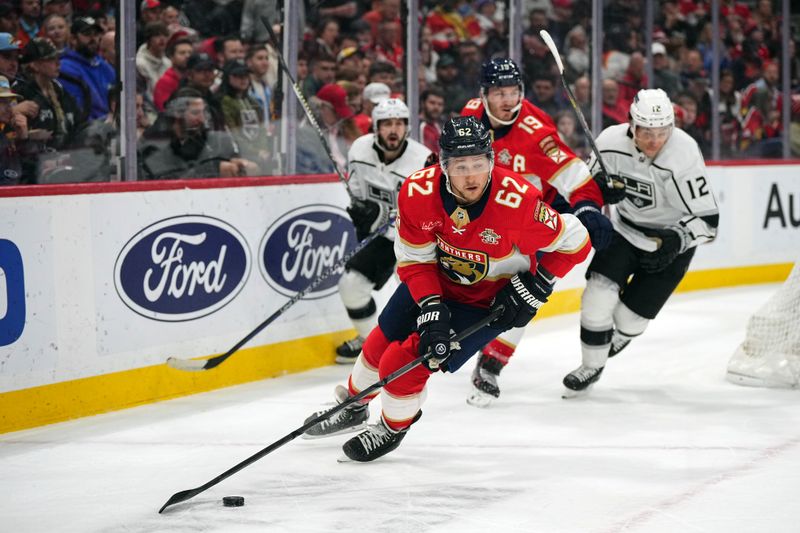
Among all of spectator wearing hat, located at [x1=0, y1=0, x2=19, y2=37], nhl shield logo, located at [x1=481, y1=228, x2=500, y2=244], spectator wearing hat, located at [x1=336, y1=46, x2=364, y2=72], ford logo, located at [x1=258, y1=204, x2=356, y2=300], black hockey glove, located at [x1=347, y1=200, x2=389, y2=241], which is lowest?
ford logo, located at [x1=258, y1=204, x2=356, y2=300]

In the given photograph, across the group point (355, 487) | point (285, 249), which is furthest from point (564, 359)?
point (355, 487)

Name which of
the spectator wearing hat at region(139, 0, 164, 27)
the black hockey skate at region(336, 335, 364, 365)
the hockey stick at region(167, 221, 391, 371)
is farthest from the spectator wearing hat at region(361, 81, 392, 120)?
the spectator wearing hat at region(139, 0, 164, 27)

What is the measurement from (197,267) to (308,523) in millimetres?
1972

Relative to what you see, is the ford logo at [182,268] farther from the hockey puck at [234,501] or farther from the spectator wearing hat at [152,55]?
the hockey puck at [234,501]

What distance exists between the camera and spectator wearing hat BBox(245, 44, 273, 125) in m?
5.40

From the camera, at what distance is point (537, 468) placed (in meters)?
3.49

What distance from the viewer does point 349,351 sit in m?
5.40

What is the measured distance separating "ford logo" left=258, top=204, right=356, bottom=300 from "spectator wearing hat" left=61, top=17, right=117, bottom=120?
0.95 m

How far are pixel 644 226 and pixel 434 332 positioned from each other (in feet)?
5.36

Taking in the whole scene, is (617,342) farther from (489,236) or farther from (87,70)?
(87,70)

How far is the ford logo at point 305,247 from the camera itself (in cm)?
514

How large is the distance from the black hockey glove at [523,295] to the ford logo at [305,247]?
190 centimetres

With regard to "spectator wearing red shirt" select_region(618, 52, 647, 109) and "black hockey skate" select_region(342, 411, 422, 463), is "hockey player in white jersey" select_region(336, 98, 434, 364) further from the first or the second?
"spectator wearing red shirt" select_region(618, 52, 647, 109)

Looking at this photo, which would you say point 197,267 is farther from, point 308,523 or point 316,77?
point 308,523
